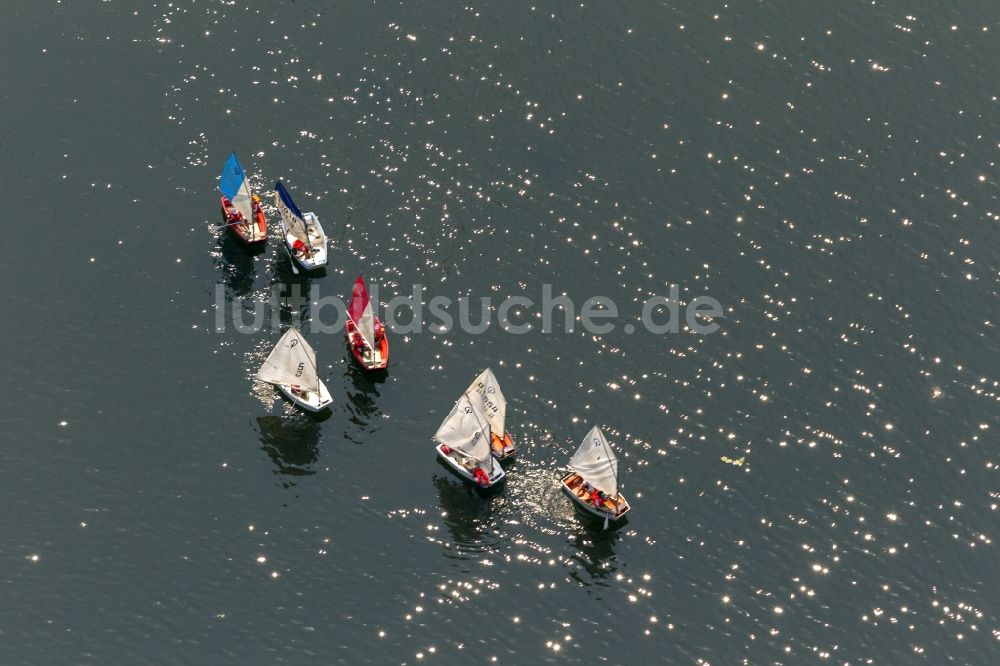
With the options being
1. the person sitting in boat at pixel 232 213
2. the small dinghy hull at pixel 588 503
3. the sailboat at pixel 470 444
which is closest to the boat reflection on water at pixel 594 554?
the small dinghy hull at pixel 588 503

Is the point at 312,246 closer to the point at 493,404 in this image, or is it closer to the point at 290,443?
the point at 290,443

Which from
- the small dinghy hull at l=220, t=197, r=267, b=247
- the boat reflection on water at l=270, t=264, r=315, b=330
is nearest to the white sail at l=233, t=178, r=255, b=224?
the small dinghy hull at l=220, t=197, r=267, b=247

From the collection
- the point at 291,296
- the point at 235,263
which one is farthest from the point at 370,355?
the point at 235,263

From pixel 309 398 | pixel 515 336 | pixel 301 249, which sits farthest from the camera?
pixel 301 249

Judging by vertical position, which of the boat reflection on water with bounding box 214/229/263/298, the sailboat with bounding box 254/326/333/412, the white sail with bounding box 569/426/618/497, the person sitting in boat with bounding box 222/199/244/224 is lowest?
the white sail with bounding box 569/426/618/497

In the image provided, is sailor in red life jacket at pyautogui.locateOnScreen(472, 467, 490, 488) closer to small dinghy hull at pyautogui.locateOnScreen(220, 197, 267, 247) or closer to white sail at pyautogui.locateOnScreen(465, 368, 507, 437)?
white sail at pyautogui.locateOnScreen(465, 368, 507, 437)

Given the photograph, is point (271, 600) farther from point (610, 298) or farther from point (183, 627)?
point (610, 298)

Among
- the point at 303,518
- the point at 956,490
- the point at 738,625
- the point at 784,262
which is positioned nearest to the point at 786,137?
the point at 784,262
